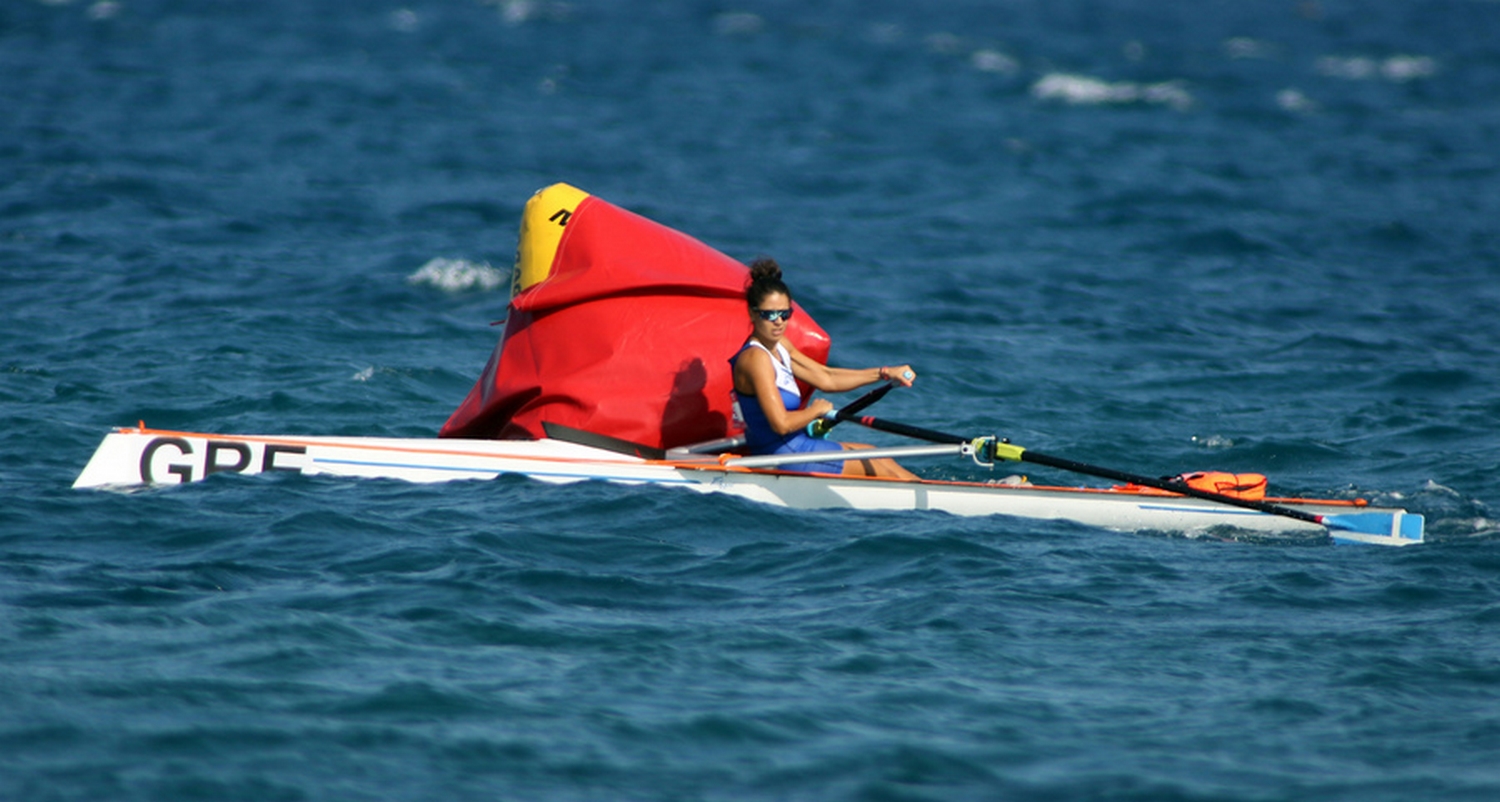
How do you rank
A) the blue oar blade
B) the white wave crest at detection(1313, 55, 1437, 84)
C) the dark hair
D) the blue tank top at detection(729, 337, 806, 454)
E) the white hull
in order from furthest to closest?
the white wave crest at detection(1313, 55, 1437, 84), the blue tank top at detection(729, 337, 806, 454), the white hull, the dark hair, the blue oar blade

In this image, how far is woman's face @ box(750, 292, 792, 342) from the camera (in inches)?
290

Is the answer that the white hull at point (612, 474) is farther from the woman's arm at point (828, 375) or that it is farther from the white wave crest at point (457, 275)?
the white wave crest at point (457, 275)

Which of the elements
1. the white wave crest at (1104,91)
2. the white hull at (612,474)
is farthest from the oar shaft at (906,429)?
the white wave crest at (1104,91)

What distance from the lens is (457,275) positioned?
43.9 ft

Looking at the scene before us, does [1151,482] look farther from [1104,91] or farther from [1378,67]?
[1378,67]

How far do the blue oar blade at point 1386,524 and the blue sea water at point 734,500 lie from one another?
6.2 inches

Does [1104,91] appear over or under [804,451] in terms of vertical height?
over

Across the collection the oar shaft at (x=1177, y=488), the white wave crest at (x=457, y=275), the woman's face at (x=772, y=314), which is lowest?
the oar shaft at (x=1177, y=488)

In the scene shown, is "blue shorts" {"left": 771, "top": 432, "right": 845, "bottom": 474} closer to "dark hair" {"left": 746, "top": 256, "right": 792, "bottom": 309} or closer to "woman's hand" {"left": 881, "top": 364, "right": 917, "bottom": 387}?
"woman's hand" {"left": 881, "top": 364, "right": 917, "bottom": 387}

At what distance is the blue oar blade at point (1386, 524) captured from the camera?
727 cm

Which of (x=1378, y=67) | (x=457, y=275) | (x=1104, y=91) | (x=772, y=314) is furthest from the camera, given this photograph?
(x=1378, y=67)

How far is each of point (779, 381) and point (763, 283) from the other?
62 cm

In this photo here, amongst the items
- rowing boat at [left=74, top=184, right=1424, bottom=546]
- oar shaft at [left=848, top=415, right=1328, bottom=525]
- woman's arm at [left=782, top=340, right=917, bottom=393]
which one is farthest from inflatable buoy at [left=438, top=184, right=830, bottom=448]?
oar shaft at [left=848, top=415, right=1328, bottom=525]

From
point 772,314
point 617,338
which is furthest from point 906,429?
point 617,338
